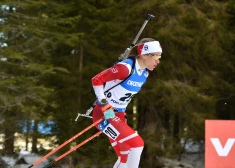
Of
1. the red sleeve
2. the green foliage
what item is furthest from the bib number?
the green foliage

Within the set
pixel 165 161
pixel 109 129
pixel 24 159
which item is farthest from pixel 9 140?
pixel 109 129

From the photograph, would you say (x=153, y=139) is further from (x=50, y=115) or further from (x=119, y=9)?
(x=119, y=9)

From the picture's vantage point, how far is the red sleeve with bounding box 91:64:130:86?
15.4ft

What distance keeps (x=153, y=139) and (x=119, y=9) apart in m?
2.82

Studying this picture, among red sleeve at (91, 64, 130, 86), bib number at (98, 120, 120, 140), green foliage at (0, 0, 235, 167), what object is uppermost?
red sleeve at (91, 64, 130, 86)

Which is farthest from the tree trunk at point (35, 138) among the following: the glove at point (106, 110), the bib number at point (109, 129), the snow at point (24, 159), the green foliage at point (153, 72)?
the glove at point (106, 110)

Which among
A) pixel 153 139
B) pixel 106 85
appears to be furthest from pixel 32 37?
pixel 106 85

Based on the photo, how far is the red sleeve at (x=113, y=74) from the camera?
469 centimetres

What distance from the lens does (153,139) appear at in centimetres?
1011

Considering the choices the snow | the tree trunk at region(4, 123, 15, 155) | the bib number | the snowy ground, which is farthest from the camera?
the snowy ground

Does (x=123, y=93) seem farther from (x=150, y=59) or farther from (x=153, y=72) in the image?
(x=153, y=72)

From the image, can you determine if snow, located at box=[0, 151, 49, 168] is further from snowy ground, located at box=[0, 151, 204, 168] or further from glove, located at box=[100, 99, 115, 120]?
glove, located at box=[100, 99, 115, 120]

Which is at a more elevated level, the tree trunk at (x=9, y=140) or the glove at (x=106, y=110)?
the glove at (x=106, y=110)

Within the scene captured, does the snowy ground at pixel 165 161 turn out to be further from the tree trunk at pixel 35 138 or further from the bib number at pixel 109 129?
the bib number at pixel 109 129
